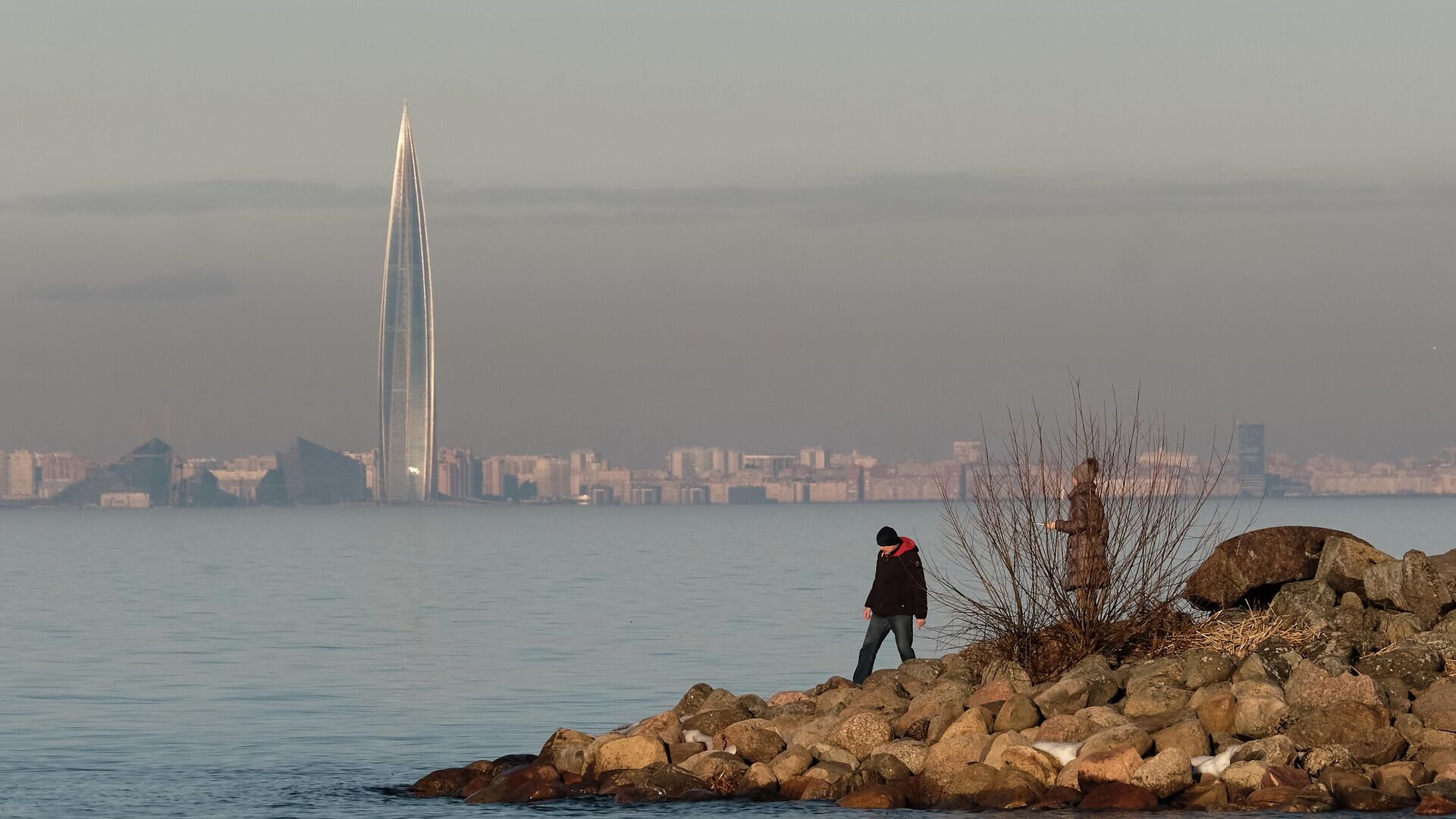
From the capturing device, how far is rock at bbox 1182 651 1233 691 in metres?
19.8

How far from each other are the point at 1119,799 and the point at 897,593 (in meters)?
5.10

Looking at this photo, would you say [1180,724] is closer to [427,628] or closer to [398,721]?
[398,721]

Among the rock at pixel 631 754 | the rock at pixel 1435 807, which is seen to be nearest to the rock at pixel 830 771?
the rock at pixel 631 754

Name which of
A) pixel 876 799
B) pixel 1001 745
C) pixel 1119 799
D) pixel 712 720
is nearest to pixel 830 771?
pixel 876 799

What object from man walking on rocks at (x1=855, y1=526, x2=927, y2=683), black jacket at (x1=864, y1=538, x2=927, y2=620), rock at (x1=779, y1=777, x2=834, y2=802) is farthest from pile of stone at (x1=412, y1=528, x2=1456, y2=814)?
black jacket at (x1=864, y1=538, x2=927, y2=620)

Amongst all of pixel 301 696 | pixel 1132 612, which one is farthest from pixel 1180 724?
pixel 301 696

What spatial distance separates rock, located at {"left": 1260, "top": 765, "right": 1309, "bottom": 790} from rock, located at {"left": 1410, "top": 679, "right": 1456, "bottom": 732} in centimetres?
156

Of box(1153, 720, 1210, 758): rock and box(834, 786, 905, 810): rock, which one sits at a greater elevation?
box(1153, 720, 1210, 758): rock

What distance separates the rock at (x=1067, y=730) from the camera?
18.8m

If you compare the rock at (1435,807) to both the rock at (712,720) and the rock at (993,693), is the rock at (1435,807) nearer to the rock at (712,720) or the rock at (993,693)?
the rock at (993,693)

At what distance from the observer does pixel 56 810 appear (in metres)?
20.0

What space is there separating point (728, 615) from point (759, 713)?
2696cm

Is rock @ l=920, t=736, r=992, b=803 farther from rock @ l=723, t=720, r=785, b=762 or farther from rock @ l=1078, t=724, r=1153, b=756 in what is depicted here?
rock @ l=723, t=720, r=785, b=762

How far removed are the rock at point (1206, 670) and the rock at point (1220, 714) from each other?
100cm
